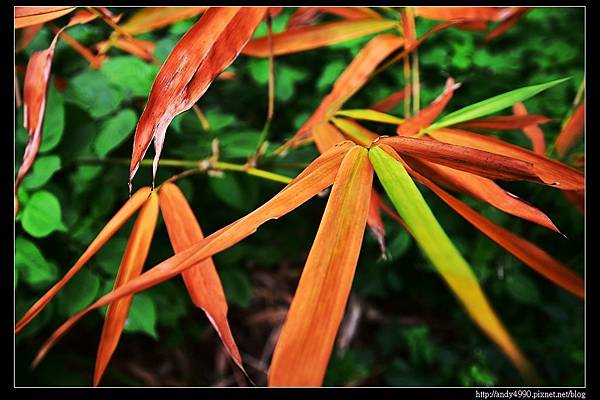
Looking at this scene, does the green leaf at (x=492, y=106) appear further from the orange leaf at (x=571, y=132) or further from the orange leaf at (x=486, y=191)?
the orange leaf at (x=571, y=132)

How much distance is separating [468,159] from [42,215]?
20.5 inches

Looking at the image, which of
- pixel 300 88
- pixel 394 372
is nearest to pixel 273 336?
pixel 394 372

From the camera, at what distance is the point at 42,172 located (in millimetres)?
684

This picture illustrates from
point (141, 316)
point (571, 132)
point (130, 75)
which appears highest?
point (130, 75)

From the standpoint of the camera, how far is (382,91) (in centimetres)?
95

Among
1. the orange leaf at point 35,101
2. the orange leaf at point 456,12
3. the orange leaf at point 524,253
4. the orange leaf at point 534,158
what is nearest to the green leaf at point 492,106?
the orange leaf at point 534,158

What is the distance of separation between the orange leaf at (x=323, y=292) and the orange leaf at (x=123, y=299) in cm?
21

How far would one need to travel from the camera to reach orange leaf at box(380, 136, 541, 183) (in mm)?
406

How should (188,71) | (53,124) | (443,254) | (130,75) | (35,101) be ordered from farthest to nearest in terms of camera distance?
(130,75), (53,124), (35,101), (188,71), (443,254)

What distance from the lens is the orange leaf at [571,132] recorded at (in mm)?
704

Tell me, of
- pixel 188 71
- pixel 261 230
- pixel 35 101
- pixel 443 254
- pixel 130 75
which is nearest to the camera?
pixel 443 254

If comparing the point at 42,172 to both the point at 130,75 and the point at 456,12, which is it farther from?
the point at 456,12

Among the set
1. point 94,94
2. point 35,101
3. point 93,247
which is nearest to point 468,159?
point 93,247

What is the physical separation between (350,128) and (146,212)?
25 cm
